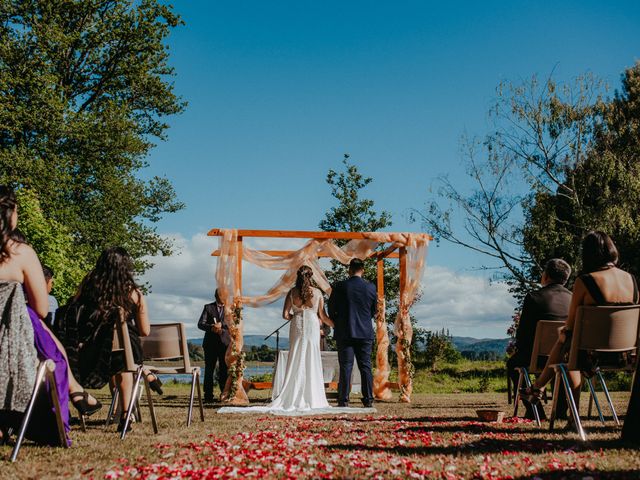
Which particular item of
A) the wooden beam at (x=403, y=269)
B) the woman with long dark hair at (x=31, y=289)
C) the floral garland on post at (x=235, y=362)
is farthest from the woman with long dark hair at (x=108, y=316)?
the wooden beam at (x=403, y=269)

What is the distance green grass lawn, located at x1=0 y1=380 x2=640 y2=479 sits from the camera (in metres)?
3.82

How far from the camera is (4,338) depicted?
4387 mm

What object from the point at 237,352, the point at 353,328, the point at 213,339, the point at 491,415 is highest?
the point at 353,328

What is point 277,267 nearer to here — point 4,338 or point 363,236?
point 363,236

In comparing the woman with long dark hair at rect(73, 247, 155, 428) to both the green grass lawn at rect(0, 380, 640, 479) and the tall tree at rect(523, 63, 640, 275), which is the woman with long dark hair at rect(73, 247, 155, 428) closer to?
the green grass lawn at rect(0, 380, 640, 479)

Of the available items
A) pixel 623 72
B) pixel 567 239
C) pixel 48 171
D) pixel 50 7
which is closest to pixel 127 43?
pixel 50 7

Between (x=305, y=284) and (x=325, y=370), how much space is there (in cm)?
425

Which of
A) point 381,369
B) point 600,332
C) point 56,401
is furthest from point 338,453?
point 381,369

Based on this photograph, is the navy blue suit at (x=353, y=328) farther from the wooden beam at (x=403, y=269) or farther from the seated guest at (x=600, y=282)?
the seated guest at (x=600, y=282)

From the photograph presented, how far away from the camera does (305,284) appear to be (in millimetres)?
10188

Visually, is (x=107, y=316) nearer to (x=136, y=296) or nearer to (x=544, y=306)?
(x=136, y=296)

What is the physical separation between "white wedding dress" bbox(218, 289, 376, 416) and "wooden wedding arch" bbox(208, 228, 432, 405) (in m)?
2.09

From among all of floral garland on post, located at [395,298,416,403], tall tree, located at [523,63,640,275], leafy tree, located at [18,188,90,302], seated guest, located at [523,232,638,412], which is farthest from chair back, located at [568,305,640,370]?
tall tree, located at [523,63,640,275]

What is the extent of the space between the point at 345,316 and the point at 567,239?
16.3 m
